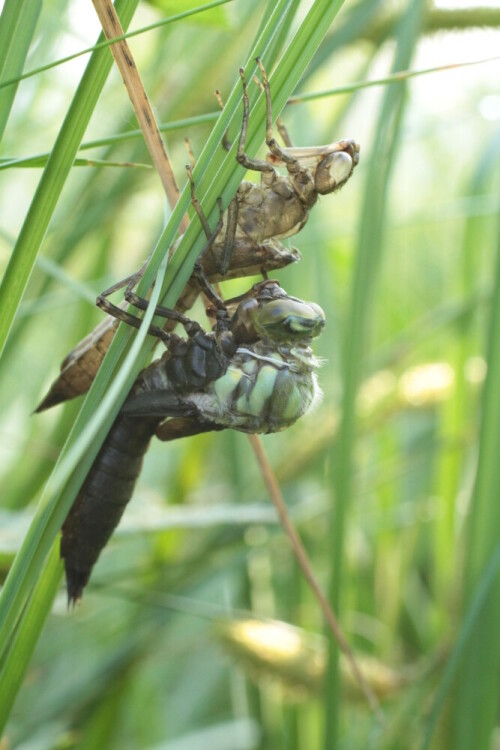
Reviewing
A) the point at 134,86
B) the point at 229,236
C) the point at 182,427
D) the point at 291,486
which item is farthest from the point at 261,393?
the point at 291,486

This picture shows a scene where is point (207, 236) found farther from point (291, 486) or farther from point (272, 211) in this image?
point (291, 486)

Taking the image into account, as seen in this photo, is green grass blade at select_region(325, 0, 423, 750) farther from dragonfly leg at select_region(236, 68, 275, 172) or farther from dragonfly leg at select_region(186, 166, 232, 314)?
dragonfly leg at select_region(236, 68, 275, 172)

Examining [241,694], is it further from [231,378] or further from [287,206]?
[287,206]

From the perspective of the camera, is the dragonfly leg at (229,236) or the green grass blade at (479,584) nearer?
the dragonfly leg at (229,236)

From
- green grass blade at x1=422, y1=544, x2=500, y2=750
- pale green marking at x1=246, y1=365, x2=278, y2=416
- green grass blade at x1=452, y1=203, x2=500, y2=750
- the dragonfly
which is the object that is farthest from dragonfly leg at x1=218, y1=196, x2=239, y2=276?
green grass blade at x1=422, y1=544, x2=500, y2=750

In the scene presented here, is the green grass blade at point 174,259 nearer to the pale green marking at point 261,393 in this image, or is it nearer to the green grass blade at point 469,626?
the pale green marking at point 261,393

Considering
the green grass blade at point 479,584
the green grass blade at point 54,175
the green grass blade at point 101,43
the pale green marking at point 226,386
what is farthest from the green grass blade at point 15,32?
the green grass blade at point 479,584

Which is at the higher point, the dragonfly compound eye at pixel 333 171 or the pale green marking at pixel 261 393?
the dragonfly compound eye at pixel 333 171
